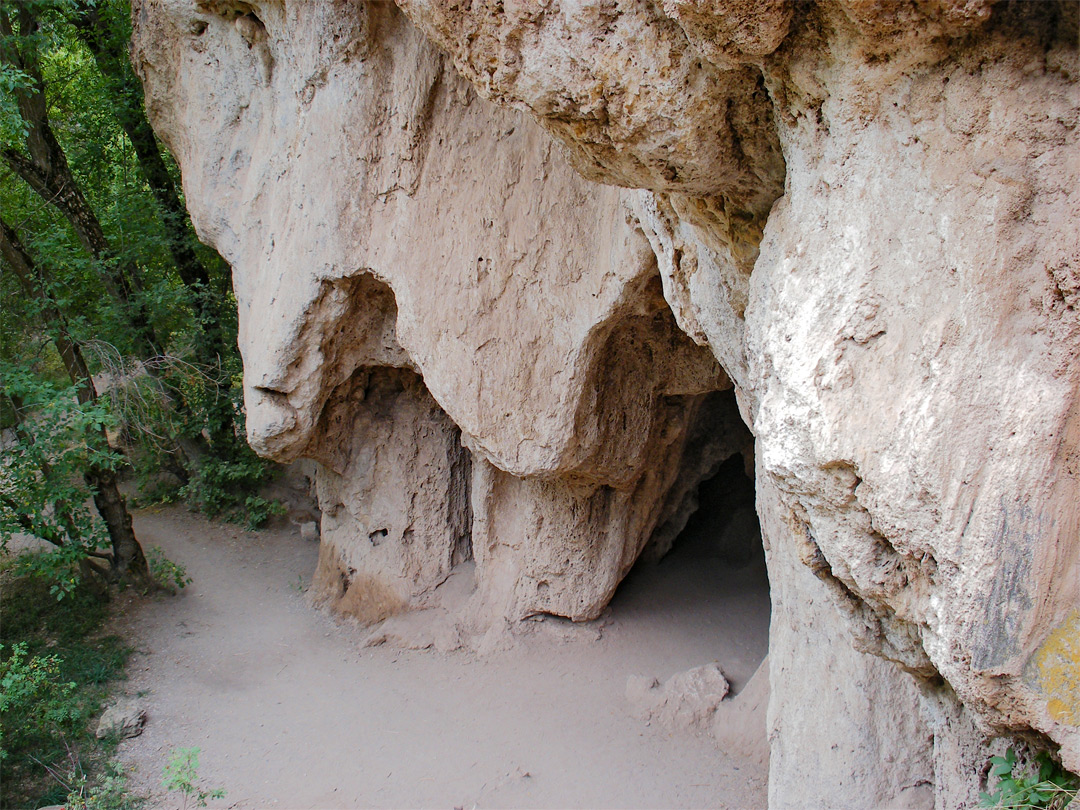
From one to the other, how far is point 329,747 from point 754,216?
4.14 meters

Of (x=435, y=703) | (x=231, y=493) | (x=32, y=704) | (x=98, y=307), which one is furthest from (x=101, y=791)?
(x=98, y=307)

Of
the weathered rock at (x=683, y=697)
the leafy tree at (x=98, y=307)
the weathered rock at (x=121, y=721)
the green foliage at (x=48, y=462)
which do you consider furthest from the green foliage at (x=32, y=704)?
the weathered rock at (x=683, y=697)

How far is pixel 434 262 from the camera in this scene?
4.48m

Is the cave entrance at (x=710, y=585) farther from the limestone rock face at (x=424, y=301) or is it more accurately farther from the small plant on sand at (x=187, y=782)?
the small plant on sand at (x=187, y=782)

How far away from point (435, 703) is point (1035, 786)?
4.05 meters

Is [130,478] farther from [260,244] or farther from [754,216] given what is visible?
[754,216]

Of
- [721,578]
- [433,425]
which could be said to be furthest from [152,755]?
[721,578]

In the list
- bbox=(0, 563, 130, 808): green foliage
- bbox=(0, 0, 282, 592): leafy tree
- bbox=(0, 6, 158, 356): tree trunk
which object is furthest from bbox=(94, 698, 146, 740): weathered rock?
bbox=(0, 6, 158, 356): tree trunk

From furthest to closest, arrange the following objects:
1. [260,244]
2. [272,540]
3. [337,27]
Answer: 1. [272,540]
2. [260,244]
3. [337,27]

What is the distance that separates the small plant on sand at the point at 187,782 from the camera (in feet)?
13.5

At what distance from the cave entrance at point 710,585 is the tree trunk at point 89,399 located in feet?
13.3

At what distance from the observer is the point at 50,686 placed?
505cm

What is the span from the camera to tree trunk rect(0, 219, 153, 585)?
19.6 ft

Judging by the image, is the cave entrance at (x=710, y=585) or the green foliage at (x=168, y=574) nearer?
the cave entrance at (x=710, y=585)
